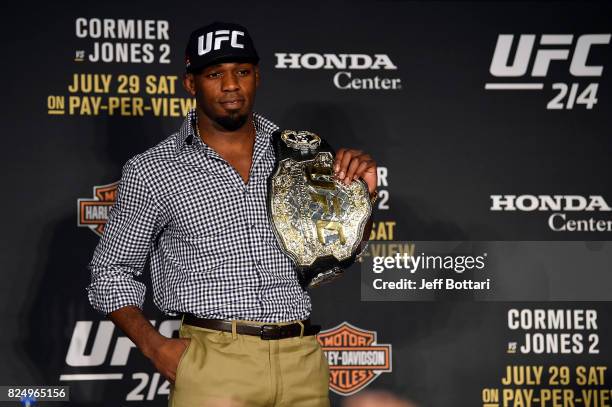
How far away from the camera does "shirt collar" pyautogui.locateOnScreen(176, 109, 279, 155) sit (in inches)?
88.0

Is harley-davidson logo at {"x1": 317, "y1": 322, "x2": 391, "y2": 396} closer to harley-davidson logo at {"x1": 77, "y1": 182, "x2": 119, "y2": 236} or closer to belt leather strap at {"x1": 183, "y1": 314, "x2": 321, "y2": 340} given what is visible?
harley-davidson logo at {"x1": 77, "y1": 182, "x2": 119, "y2": 236}

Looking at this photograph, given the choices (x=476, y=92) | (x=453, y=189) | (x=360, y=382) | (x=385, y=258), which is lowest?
(x=360, y=382)

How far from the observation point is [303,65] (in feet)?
11.2

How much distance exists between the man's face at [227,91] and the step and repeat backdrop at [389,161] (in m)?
1.20

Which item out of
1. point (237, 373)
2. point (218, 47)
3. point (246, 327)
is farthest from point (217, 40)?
point (237, 373)

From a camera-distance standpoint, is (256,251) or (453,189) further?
(453,189)

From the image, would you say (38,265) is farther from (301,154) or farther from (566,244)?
(566,244)

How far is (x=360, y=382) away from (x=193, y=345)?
1.41 m

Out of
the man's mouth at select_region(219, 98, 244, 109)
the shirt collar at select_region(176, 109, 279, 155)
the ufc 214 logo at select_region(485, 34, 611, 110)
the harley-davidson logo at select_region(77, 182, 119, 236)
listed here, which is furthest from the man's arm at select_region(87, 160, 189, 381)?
the ufc 214 logo at select_region(485, 34, 611, 110)

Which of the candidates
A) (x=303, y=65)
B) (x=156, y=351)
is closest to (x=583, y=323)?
(x=303, y=65)

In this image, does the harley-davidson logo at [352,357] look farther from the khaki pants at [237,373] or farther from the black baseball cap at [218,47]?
the black baseball cap at [218,47]

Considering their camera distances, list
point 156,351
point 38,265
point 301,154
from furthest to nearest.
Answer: point 38,265 < point 301,154 < point 156,351

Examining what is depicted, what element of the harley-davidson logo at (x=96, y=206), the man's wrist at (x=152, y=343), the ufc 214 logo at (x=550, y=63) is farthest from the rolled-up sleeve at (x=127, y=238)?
the ufc 214 logo at (x=550, y=63)

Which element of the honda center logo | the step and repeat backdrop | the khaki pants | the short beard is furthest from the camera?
the honda center logo
